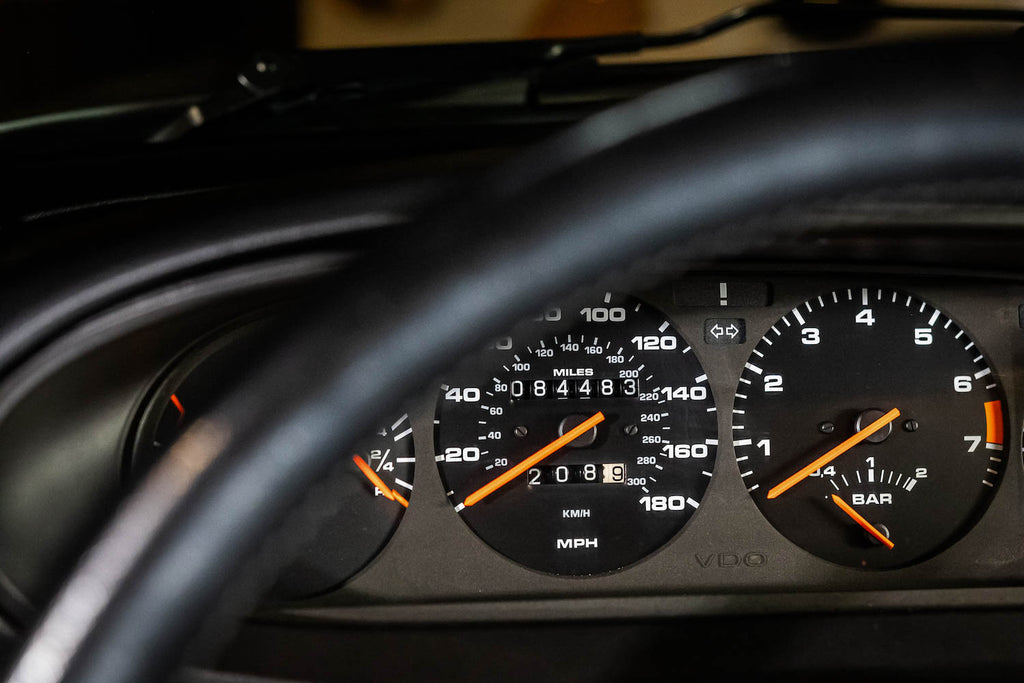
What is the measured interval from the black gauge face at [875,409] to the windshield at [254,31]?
542 mm

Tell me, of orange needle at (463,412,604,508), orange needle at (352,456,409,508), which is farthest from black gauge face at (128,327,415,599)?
orange needle at (463,412,604,508)

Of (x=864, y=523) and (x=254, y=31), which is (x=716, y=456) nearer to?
(x=864, y=523)

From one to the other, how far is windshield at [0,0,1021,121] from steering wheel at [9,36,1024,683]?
0.84 m

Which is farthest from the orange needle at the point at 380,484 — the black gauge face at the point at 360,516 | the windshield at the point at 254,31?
the windshield at the point at 254,31

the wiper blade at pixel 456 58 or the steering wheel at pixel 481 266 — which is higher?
the wiper blade at pixel 456 58

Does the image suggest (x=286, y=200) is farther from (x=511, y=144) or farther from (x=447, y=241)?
(x=447, y=241)

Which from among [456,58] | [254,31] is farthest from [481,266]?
[254,31]

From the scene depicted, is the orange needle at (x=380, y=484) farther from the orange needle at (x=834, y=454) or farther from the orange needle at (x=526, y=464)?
the orange needle at (x=834, y=454)

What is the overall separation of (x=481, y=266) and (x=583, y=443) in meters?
1.19

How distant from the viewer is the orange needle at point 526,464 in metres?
1.66

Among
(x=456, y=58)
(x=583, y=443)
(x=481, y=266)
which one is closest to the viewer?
(x=481, y=266)

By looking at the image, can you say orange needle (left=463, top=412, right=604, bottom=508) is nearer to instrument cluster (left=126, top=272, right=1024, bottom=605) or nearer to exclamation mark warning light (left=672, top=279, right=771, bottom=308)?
instrument cluster (left=126, top=272, right=1024, bottom=605)

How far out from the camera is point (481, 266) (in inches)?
19.7

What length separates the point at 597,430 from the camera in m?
1.68
